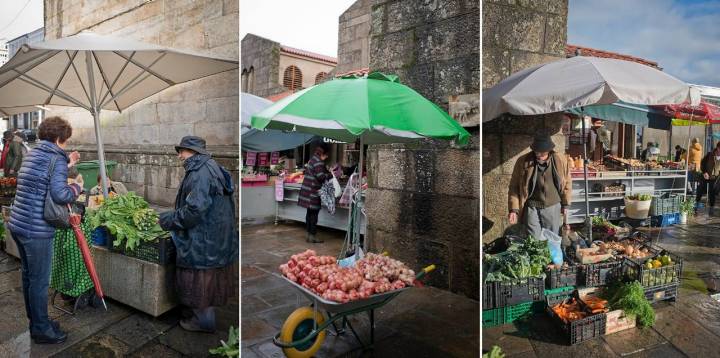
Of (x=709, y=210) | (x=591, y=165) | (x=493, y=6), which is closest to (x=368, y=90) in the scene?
(x=493, y=6)

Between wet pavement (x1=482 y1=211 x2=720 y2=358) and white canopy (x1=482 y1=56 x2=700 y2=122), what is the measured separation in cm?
104

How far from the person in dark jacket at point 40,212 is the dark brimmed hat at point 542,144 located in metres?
2.50

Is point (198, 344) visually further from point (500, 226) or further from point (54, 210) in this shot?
point (500, 226)

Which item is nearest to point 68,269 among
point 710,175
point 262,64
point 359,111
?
point 262,64

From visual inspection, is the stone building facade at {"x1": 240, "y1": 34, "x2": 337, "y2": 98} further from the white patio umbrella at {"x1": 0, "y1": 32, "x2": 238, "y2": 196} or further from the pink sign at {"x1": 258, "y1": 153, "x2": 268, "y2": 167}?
the white patio umbrella at {"x1": 0, "y1": 32, "x2": 238, "y2": 196}

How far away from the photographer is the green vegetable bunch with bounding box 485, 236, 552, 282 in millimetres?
2754

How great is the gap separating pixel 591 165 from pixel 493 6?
1231 mm

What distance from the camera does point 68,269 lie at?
2.50 metres

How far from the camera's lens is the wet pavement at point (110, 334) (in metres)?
2.44

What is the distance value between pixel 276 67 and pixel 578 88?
147 cm

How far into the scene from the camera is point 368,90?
6.87 ft

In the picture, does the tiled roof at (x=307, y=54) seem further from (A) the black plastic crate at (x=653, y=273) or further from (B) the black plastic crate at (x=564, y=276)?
(A) the black plastic crate at (x=653, y=273)

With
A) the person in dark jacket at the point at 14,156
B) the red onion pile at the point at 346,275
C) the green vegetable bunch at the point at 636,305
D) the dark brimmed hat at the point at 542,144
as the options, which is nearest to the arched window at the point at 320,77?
the red onion pile at the point at 346,275

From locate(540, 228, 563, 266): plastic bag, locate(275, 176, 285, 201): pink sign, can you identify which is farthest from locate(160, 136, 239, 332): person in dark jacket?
locate(540, 228, 563, 266): plastic bag
